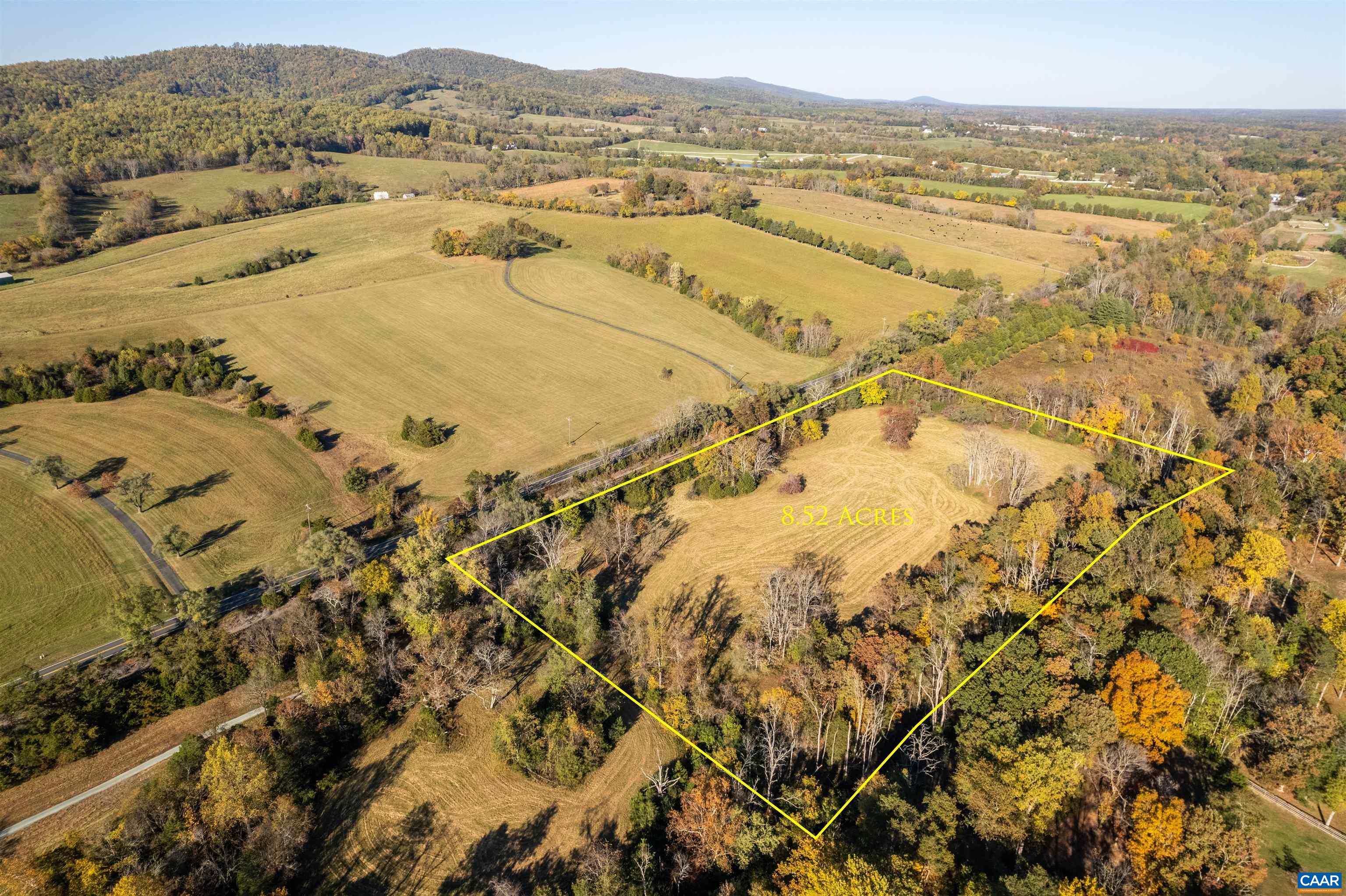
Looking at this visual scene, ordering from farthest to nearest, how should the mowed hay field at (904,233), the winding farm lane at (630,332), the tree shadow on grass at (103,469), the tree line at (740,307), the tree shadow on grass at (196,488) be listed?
the mowed hay field at (904,233), the tree line at (740,307), the winding farm lane at (630,332), the tree shadow on grass at (103,469), the tree shadow on grass at (196,488)

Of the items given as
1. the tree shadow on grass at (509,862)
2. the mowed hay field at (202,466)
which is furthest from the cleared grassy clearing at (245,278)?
the tree shadow on grass at (509,862)

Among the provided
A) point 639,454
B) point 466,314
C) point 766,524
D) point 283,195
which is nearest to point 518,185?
point 283,195

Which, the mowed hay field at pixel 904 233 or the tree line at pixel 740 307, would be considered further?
the mowed hay field at pixel 904 233

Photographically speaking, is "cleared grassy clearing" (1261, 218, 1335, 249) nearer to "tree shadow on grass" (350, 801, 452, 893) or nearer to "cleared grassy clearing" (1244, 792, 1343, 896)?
"cleared grassy clearing" (1244, 792, 1343, 896)

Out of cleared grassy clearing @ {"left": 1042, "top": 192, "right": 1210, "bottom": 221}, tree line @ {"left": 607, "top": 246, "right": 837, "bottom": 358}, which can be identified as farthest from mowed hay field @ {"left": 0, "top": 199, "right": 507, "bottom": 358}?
cleared grassy clearing @ {"left": 1042, "top": 192, "right": 1210, "bottom": 221}

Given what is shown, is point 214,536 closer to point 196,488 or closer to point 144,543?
point 144,543

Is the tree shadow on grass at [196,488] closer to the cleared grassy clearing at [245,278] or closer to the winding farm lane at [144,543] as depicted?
the winding farm lane at [144,543]
